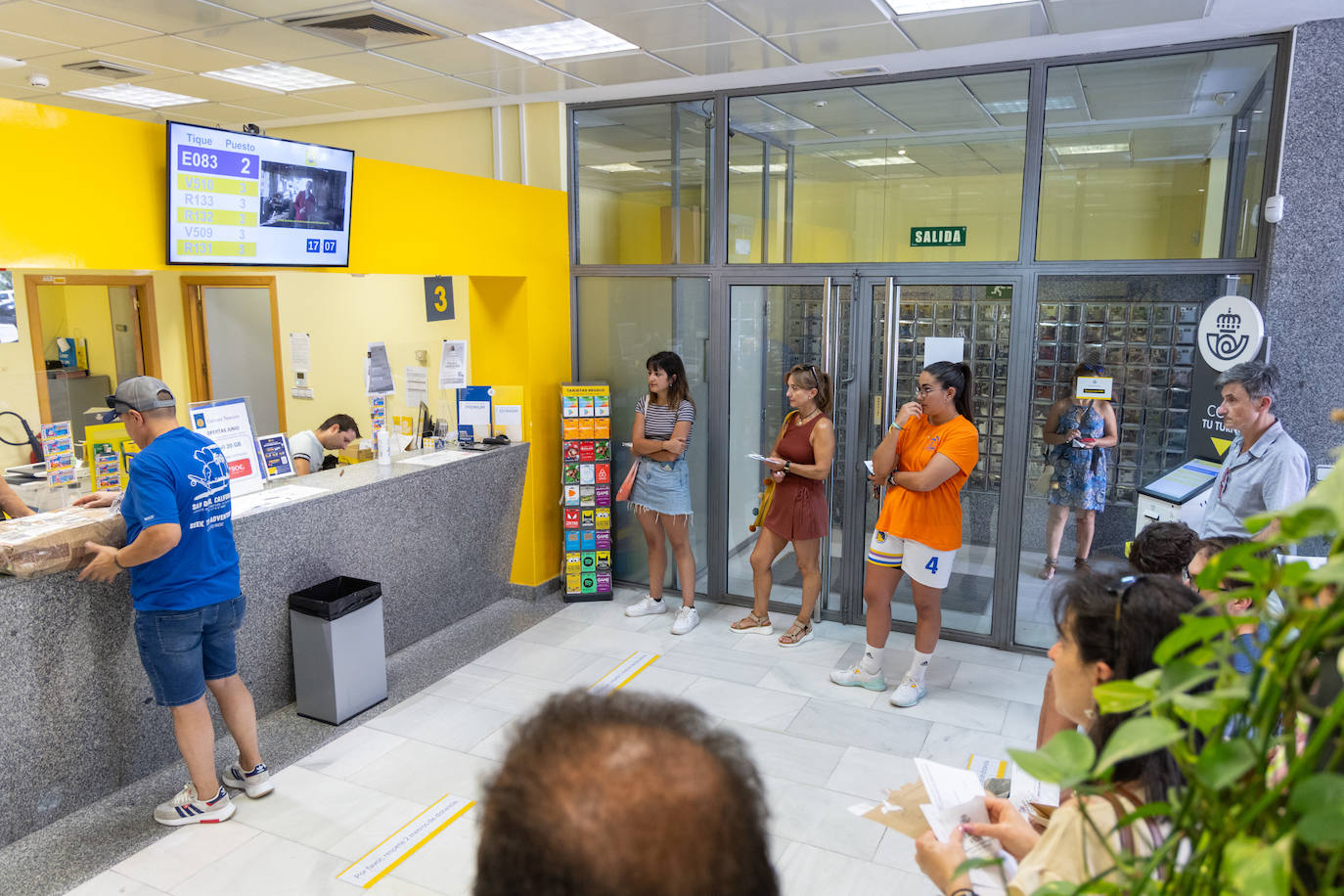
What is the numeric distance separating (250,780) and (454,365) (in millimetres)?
2782

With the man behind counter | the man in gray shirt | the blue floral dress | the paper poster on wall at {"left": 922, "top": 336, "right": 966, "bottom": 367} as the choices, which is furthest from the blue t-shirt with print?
the blue floral dress

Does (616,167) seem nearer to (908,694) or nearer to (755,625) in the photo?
(755,625)

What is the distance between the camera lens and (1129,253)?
14.9 ft

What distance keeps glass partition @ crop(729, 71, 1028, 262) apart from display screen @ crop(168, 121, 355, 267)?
2.37 meters

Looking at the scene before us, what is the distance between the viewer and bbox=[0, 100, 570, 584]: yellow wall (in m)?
3.15

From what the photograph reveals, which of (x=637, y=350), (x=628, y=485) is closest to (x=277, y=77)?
(x=637, y=350)

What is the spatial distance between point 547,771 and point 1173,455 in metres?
4.76

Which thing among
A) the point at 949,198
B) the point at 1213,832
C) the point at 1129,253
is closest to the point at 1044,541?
the point at 1129,253

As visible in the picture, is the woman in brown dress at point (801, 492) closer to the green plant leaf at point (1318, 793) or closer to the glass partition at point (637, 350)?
the glass partition at point (637, 350)

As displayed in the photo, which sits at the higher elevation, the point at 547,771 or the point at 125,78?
the point at 125,78

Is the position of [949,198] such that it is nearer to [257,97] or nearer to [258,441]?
[258,441]

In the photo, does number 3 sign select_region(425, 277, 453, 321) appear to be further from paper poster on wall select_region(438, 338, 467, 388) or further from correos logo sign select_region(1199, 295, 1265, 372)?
correos logo sign select_region(1199, 295, 1265, 372)

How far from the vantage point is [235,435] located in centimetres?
420

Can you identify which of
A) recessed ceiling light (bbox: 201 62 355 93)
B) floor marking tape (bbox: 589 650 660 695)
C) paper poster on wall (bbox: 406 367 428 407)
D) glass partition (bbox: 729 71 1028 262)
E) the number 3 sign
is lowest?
floor marking tape (bbox: 589 650 660 695)
